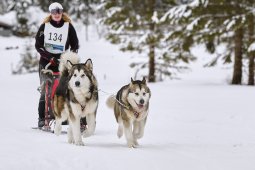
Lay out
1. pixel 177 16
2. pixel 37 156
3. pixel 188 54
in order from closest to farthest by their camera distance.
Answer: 1. pixel 37 156
2. pixel 177 16
3. pixel 188 54

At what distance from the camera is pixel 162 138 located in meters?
8.32

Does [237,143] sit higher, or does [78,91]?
[78,91]

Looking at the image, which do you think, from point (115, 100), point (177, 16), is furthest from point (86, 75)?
point (177, 16)

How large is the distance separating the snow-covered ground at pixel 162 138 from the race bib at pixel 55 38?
4.94 ft

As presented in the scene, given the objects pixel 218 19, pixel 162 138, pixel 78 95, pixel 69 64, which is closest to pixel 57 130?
pixel 78 95

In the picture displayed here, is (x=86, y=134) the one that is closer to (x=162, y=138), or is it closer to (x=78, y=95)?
(x=78, y=95)

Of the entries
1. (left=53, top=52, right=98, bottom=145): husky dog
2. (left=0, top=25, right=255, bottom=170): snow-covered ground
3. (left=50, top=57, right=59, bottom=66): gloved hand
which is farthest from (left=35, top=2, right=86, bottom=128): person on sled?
(left=0, top=25, right=255, bottom=170): snow-covered ground

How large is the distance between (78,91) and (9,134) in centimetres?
164

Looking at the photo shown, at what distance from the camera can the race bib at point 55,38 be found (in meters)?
8.12

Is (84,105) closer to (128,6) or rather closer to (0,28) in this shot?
(128,6)

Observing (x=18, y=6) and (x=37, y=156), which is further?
(x=18, y=6)

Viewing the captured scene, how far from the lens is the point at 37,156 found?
5.50 m

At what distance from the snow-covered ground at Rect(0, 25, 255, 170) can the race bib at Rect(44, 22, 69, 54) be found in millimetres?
1505

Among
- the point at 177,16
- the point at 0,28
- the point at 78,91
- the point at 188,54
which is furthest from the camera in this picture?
the point at 0,28
